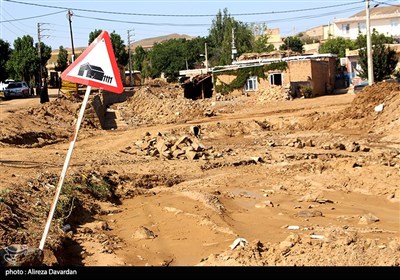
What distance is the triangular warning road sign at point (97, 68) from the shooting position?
6.00m

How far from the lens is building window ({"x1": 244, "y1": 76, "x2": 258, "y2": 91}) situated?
1757 inches

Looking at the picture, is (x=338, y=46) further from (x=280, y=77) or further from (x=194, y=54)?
(x=280, y=77)

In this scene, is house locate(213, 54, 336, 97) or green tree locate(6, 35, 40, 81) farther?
green tree locate(6, 35, 40, 81)

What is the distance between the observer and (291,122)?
2900 cm

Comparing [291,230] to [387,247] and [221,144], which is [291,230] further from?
[221,144]

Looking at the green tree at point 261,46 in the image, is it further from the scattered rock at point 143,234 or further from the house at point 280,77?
the scattered rock at point 143,234

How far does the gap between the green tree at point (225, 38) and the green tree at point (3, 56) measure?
31.0 meters

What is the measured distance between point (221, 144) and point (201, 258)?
1560 centimetres

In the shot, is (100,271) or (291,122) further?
(291,122)

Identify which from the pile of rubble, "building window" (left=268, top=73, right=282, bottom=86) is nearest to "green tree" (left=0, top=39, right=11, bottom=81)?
"building window" (left=268, top=73, right=282, bottom=86)

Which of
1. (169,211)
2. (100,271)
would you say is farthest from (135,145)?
(100,271)

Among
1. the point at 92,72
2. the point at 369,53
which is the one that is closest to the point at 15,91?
the point at 369,53

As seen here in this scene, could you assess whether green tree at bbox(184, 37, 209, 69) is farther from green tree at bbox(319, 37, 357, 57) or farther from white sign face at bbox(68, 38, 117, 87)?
white sign face at bbox(68, 38, 117, 87)

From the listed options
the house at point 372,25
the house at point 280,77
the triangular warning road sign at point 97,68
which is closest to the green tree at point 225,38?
the house at point 372,25
